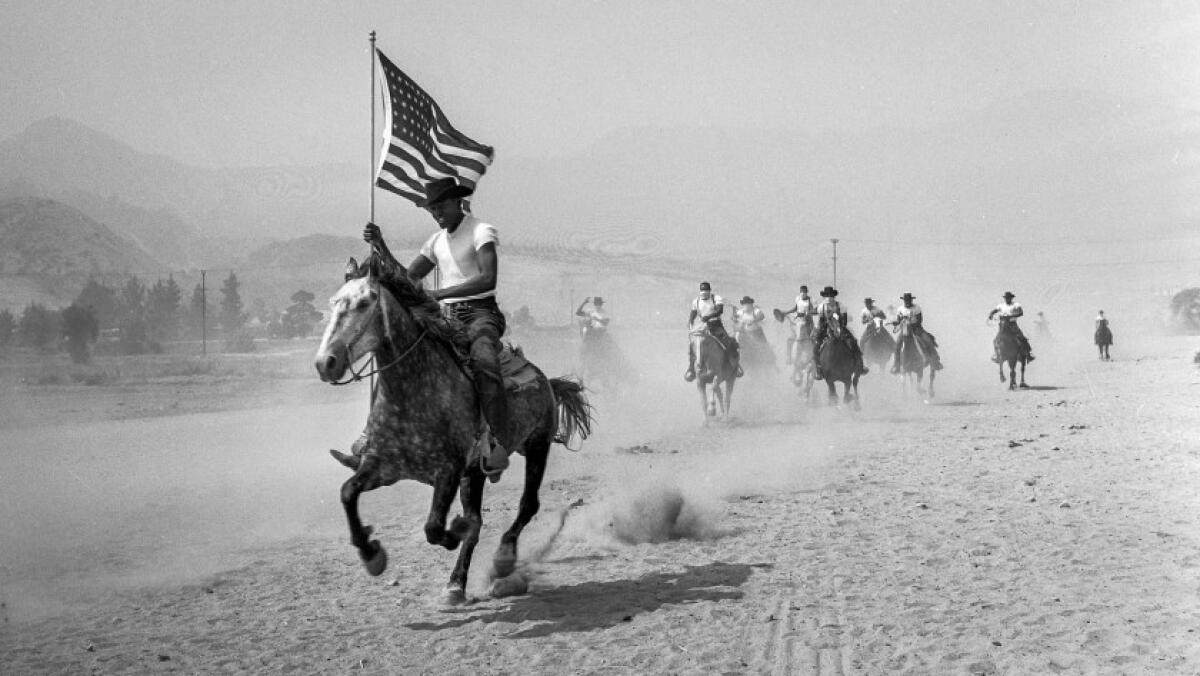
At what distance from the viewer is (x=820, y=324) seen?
22188 mm

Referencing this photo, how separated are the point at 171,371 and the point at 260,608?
126 ft

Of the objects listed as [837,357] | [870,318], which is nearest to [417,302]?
[837,357]

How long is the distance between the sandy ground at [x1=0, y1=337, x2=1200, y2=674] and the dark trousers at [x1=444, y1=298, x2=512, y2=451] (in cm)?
140

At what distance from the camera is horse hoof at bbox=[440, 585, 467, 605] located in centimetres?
751

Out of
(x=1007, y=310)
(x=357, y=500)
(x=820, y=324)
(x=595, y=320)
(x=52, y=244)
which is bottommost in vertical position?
(x=357, y=500)

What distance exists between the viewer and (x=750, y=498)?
39.7ft

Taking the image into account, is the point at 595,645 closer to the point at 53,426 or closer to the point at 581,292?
→ the point at 53,426

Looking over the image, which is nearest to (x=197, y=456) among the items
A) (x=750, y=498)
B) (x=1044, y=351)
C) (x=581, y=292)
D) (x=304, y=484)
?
(x=304, y=484)

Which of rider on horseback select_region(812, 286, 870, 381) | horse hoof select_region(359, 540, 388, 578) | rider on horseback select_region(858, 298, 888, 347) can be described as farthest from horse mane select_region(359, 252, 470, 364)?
rider on horseback select_region(858, 298, 888, 347)

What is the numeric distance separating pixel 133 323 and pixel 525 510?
60348 mm

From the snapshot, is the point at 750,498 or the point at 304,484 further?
the point at 304,484

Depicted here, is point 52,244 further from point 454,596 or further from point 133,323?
point 454,596

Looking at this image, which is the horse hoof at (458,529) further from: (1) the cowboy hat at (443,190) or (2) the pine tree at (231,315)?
(2) the pine tree at (231,315)

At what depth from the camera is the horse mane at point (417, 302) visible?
23.3 ft
